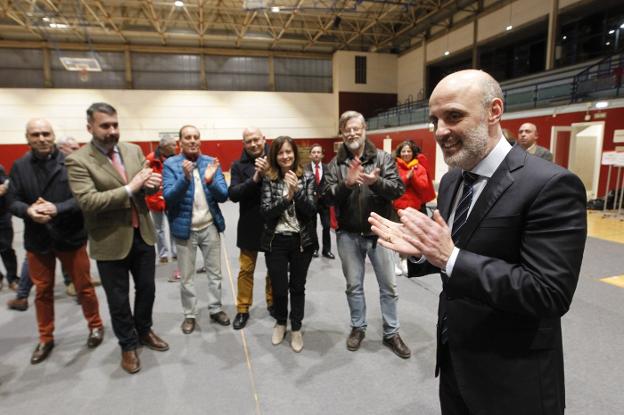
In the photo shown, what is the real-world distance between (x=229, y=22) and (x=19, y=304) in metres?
16.2

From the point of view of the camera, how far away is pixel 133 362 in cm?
239

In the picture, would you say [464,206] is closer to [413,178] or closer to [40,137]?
[413,178]

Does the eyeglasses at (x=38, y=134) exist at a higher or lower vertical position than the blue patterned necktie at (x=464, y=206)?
higher

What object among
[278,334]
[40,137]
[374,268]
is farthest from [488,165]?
[40,137]

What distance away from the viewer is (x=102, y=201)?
2.21m

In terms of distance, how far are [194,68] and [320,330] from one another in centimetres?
1843

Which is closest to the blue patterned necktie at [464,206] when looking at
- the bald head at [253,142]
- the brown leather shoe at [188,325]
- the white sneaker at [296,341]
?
the white sneaker at [296,341]

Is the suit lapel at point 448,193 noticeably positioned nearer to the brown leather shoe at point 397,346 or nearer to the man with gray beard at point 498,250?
the man with gray beard at point 498,250

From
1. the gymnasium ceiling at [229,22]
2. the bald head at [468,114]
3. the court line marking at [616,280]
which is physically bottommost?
the court line marking at [616,280]

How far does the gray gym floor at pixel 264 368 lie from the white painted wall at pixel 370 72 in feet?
58.6

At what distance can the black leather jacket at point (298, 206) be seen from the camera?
2562 millimetres

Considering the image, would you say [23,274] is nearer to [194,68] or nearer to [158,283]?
[158,283]

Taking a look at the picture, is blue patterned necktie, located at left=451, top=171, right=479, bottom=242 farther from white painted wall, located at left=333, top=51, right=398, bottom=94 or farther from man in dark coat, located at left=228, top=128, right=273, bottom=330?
white painted wall, located at left=333, top=51, right=398, bottom=94

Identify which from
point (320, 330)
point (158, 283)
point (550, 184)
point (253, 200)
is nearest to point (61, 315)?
point (158, 283)
